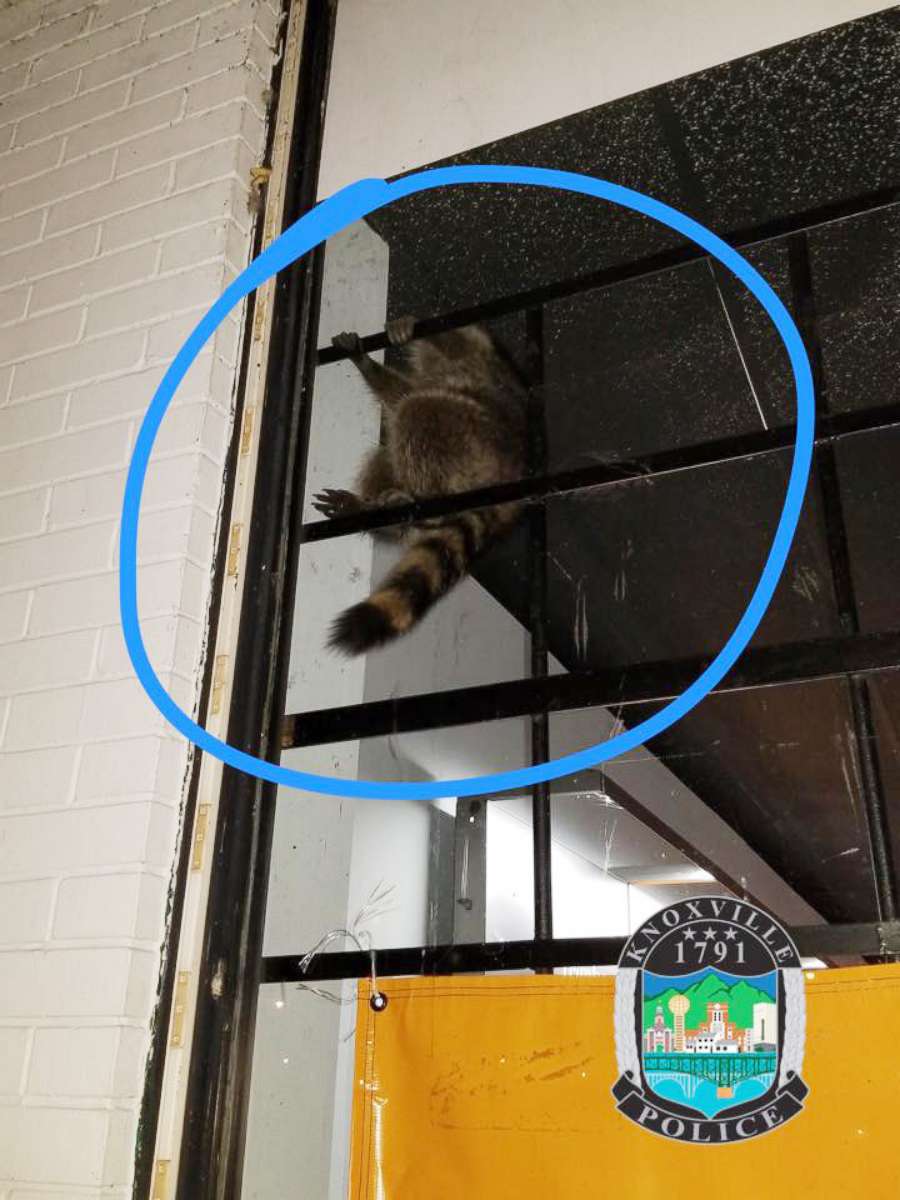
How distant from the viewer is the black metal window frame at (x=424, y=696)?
113 cm

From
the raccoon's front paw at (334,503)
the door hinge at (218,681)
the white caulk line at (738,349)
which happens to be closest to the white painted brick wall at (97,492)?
the door hinge at (218,681)

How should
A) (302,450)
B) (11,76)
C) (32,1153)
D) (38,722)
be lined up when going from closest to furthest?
(32,1153)
(38,722)
(302,450)
(11,76)

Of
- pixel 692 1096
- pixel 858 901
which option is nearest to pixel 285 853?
pixel 692 1096

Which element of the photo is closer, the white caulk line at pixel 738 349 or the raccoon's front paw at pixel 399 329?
the white caulk line at pixel 738 349

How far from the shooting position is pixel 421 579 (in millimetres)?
1456

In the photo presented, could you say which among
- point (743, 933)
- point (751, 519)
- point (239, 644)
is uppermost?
point (751, 519)

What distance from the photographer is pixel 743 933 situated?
1.05 m

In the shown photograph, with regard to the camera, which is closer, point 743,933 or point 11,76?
point 743,933

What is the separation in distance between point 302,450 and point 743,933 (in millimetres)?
911

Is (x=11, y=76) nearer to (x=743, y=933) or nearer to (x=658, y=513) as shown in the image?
(x=658, y=513)

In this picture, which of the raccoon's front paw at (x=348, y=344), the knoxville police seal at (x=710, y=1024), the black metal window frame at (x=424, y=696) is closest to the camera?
the knoxville police seal at (x=710, y=1024)

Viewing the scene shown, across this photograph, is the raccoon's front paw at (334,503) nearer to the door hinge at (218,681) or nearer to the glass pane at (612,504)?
the glass pane at (612,504)

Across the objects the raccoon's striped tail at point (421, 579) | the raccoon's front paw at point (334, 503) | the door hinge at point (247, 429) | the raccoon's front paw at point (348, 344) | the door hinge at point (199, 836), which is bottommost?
the door hinge at point (199, 836)

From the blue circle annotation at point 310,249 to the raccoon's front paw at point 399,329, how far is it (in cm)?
17
